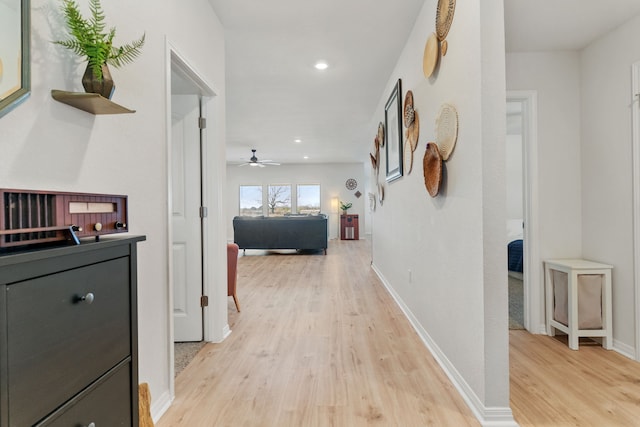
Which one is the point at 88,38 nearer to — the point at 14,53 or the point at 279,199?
the point at 14,53

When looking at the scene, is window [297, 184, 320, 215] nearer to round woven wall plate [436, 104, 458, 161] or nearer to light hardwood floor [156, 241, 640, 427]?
light hardwood floor [156, 241, 640, 427]

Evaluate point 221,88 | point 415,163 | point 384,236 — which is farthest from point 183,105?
point 384,236

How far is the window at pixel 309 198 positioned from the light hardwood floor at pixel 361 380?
25.6 feet

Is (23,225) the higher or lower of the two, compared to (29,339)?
higher

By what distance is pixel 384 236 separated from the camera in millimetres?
4539

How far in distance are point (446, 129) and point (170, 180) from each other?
167cm

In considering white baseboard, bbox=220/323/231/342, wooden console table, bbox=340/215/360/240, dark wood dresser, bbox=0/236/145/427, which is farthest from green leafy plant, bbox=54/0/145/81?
wooden console table, bbox=340/215/360/240

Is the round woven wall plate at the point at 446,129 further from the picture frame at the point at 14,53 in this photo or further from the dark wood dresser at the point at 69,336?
the picture frame at the point at 14,53

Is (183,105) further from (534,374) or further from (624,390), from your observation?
(624,390)

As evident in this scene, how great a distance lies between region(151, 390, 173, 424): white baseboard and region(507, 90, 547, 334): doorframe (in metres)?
2.84

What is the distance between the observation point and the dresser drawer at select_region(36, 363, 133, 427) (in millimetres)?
781

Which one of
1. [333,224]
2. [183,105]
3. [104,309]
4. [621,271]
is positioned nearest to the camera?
[104,309]

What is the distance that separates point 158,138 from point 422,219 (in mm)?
1954

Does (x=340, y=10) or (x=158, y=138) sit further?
(x=340, y=10)
